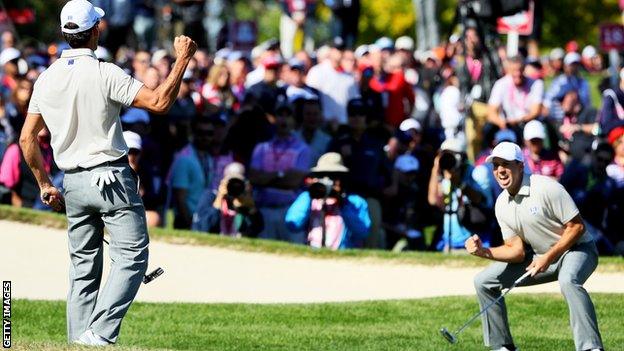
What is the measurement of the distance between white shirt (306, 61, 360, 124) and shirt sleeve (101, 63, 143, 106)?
39.0ft

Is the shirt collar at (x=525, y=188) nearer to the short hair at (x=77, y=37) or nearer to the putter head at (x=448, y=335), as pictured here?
the putter head at (x=448, y=335)

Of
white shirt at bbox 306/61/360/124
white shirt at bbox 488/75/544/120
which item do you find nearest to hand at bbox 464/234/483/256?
white shirt at bbox 488/75/544/120

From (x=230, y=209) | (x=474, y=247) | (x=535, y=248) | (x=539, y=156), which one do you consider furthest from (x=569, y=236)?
(x=539, y=156)

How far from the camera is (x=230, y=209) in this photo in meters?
17.3

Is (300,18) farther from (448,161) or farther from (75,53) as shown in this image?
(75,53)

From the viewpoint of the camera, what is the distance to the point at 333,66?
74.9 ft

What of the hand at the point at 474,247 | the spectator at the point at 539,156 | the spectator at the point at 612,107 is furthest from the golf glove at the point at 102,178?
the spectator at the point at 612,107

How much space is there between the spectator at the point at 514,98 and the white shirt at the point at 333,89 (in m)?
1.82

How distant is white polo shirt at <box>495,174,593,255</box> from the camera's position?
11.3m

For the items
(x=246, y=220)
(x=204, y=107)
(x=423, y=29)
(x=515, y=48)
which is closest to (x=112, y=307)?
(x=246, y=220)

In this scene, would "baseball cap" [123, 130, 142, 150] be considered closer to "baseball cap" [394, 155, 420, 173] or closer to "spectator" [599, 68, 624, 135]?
"baseball cap" [394, 155, 420, 173]

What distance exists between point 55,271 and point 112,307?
5.36 meters

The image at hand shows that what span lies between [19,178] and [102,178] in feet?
27.9

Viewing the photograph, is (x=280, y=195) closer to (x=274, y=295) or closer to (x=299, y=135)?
(x=299, y=135)
